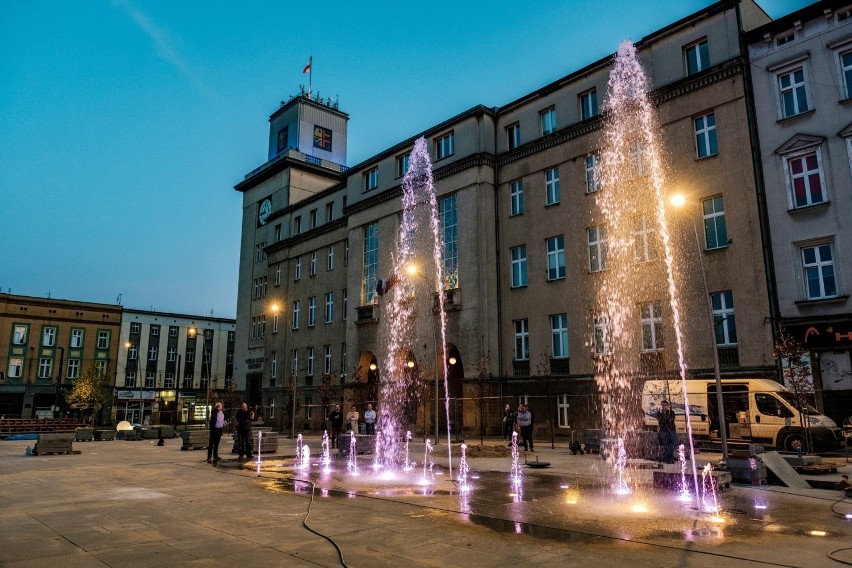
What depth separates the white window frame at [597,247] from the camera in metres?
29.4

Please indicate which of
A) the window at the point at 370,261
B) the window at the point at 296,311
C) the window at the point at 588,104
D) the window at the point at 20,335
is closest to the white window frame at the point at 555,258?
the window at the point at 588,104

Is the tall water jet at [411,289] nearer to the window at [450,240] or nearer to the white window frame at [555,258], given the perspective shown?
the window at [450,240]

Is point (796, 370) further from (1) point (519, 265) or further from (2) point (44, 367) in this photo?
(2) point (44, 367)

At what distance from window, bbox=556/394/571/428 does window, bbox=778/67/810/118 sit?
16.1 meters

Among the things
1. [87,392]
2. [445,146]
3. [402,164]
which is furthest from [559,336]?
[87,392]

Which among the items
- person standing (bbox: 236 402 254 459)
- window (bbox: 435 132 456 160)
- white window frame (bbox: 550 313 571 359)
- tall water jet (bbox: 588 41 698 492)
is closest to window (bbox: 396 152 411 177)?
window (bbox: 435 132 456 160)

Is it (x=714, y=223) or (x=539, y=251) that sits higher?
(x=539, y=251)

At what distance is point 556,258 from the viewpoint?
31781 mm

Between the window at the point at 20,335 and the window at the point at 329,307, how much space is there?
133ft

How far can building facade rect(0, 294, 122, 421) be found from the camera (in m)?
63.5

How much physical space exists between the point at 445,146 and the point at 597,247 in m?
12.8

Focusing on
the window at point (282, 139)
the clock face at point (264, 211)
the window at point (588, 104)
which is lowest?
the window at point (588, 104)

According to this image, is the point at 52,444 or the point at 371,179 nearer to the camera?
the point at 52,444

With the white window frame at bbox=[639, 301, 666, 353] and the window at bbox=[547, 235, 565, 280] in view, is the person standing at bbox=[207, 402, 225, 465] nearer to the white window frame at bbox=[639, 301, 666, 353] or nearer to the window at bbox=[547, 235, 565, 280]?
the white window frame at bbox=[639, 301, 666, 353]
